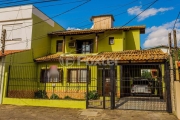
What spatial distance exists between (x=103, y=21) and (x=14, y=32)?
874 cm

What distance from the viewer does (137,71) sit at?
587 inches

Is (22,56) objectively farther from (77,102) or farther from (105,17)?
(105,17)

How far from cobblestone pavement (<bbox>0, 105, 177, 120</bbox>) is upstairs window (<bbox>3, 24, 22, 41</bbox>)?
8.34 meters

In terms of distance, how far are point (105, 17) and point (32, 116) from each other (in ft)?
43.1

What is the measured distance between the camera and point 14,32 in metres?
15.6

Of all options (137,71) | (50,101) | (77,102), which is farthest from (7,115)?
(137,71)

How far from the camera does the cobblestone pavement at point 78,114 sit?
724cm

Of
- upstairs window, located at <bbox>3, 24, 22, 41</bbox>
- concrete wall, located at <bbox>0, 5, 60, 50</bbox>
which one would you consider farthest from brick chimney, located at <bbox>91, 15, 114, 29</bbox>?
upstairs window, located at <bbox>3, 24, 22, 41</bbox>

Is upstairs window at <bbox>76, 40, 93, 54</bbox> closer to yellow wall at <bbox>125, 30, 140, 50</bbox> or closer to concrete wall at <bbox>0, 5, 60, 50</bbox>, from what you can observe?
yellow wall at <bbox>125, 30, 140, 50</bbox>

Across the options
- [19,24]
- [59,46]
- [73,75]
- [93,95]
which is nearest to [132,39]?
[73,75]

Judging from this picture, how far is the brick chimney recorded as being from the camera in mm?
17625

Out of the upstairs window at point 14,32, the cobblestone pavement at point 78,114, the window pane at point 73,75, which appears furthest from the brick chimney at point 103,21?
the cobblestone pavement at point 78,114

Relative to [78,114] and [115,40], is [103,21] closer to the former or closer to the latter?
[115,40]

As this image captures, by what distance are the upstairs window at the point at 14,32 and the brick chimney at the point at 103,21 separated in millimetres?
7400
